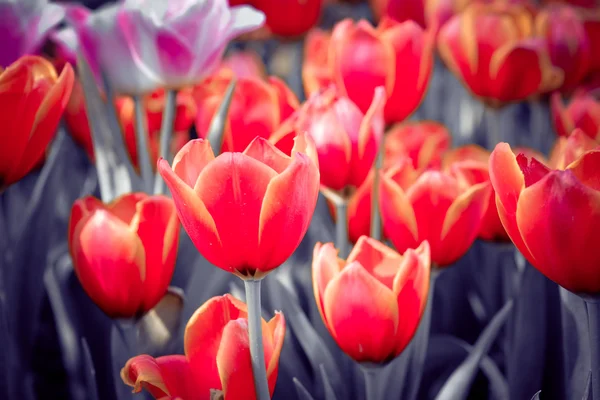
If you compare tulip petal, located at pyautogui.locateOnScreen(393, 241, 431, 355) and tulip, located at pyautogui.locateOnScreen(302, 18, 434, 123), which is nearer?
tulip petal, located at pyautogui.locateOnScreen(393, 241, 431, 355)

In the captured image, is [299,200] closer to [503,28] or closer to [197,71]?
[197,71]

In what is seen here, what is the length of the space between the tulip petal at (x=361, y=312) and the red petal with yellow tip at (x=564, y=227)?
0.10m

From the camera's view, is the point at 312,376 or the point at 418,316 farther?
the point at 312,376

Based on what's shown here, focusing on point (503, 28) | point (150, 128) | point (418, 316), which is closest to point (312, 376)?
point (418, 316)

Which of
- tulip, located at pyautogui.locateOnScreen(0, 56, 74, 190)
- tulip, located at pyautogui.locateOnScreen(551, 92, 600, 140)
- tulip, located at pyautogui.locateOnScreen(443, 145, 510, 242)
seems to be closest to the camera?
tulip, located at pyautogui.locateOnScreen(0, 56, 74, 190)

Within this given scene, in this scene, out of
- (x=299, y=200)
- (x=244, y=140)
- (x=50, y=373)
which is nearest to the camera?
(x=299, y=200)

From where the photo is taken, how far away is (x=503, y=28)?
81 cm

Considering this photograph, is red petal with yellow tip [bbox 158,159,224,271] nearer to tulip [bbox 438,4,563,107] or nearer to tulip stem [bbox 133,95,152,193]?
tulip stem [bbox 133,95,152,193]

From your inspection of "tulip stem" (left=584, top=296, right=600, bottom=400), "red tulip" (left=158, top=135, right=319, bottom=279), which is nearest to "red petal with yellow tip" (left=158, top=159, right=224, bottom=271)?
"red tulip" (left=158, top=135, right=319, bottom=279)

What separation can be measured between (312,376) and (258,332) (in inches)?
10.0

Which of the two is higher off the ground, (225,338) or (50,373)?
(225,338)

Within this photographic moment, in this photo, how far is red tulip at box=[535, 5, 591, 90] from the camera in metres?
0.89

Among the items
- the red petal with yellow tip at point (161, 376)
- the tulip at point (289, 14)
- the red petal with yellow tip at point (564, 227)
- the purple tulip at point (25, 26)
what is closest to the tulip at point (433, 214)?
the red petal with yellow tip at point (564, 227)

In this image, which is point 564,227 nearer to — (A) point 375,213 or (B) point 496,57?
(A) point 375,213
